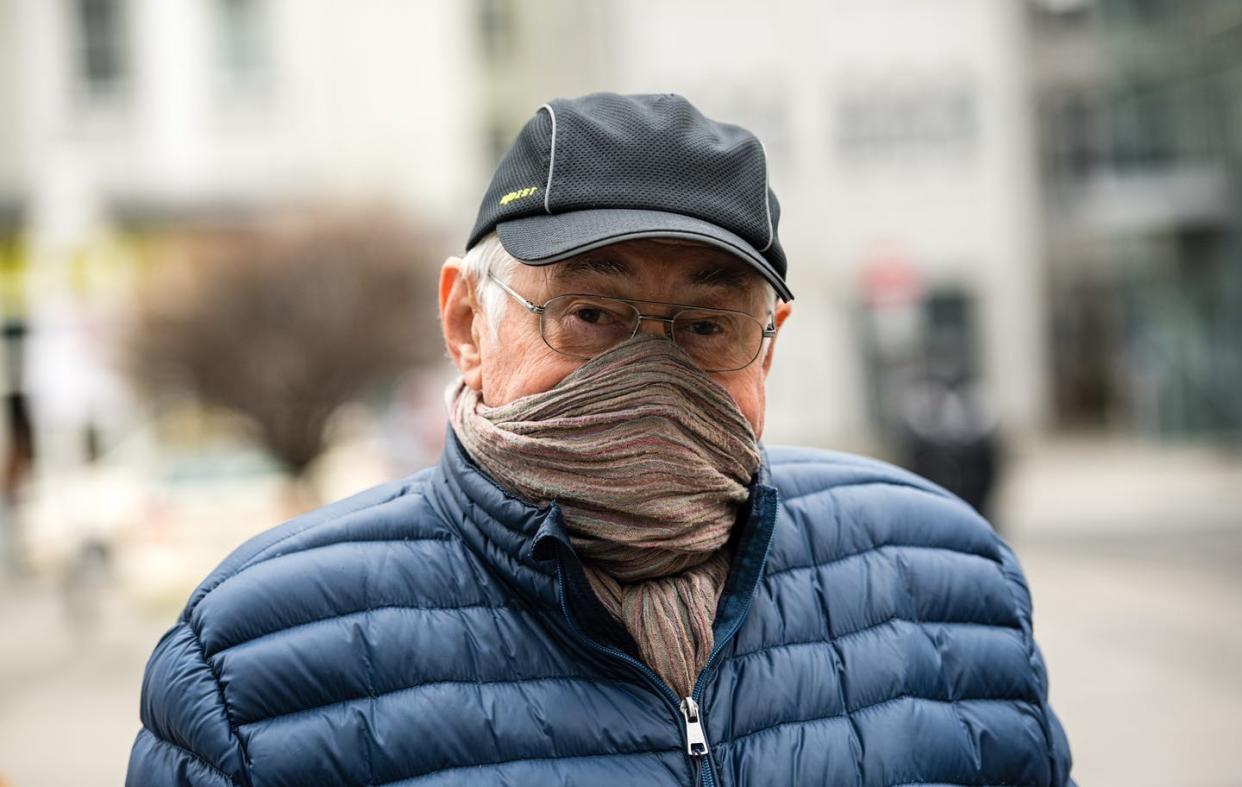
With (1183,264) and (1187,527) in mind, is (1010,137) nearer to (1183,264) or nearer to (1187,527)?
(1183,264)

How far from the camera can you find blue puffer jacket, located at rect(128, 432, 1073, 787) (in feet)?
6.11

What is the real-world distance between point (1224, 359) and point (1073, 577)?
543 inches

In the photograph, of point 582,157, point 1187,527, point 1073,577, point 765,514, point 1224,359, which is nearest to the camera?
point 582,157

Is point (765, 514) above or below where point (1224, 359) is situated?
above

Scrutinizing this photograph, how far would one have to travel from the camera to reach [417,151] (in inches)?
1110

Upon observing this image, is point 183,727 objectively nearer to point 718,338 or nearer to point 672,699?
point 672,699

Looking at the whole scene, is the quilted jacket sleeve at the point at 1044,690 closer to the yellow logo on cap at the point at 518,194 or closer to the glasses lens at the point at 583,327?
the glasses lens at the point at 583,327

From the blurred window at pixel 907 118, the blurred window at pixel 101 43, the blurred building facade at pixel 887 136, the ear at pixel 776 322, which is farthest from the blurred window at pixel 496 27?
the ear at pixel 776 322

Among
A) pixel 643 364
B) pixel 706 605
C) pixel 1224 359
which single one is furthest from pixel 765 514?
pixel 1224 359

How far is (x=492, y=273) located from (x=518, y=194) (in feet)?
0.54

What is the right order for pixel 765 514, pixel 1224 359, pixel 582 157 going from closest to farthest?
pixel 582 157 < pixel 765 514 < pixel 1224 359

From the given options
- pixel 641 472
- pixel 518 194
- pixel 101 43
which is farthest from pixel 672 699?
pixel 101 43

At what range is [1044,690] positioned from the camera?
7.34 feet

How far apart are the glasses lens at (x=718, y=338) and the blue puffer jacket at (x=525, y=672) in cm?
19
